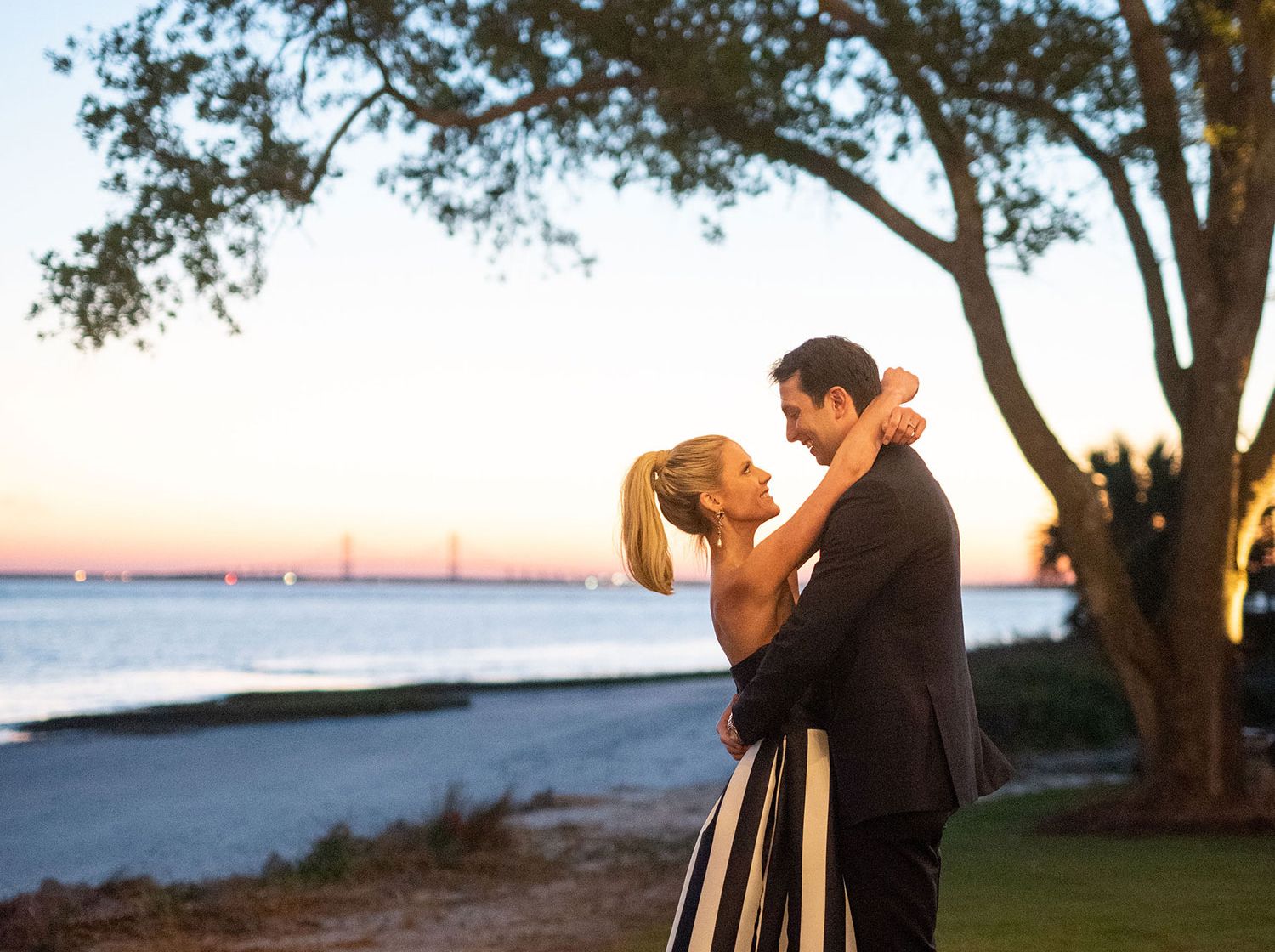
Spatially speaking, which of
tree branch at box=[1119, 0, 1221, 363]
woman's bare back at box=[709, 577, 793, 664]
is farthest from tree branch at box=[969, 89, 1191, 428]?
woman's bare back at box=[709, 577, 793, 664]

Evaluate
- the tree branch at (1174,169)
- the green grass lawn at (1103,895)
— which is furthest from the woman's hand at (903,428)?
the tree branch at (1174,169)

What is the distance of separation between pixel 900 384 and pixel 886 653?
0.74 metres

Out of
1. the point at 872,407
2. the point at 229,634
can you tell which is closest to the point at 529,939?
the point at 872,407

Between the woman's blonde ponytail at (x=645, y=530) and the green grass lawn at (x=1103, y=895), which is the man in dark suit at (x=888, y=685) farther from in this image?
the green grass lawn at (x=1103, y=895)

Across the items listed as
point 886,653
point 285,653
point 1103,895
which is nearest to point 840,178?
point 1103,895

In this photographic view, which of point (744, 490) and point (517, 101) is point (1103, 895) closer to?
point (744, 490)

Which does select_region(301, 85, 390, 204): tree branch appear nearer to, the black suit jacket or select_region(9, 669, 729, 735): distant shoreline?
the black suit jacket

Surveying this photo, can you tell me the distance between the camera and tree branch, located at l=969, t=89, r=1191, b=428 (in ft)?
30.3

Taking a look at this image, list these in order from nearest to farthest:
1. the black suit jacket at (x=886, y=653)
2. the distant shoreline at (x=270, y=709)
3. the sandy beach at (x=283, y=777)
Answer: the black suit jacket at (x=886, y=653)
the sandy beach at (x=283, y=777)
the distant shoreline at (x=270, y=709)

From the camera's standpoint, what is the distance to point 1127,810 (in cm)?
890

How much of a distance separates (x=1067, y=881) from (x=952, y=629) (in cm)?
508

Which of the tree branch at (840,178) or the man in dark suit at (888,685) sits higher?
the tree branch at (840,178)

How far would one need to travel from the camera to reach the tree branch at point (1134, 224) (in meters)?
9.25

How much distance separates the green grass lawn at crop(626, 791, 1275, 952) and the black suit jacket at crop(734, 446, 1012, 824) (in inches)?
134
